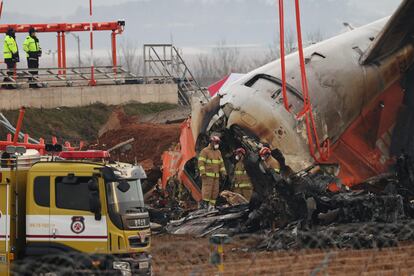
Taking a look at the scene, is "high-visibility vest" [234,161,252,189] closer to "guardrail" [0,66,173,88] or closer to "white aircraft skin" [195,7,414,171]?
"white aircraft skin" [195,7,414,171]

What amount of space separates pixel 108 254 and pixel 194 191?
928 cm

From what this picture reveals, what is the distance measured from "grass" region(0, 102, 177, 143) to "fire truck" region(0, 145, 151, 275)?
1735 centimetres

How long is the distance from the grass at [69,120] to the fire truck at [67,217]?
17.4 metres

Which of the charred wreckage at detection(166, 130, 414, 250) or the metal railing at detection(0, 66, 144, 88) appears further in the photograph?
the metal railing at detection(0, 66, 144, 88)

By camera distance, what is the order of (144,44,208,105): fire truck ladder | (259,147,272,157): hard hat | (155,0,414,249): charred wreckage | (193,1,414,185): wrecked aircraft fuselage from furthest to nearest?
(144,44,208,105): fire truck ladder, (193,1,414,185): wrecked aircraft fuselage, (259,147,272,157): hard hat, (155,0,414,249): charred wreckage

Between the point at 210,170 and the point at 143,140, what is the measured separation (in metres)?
9.65

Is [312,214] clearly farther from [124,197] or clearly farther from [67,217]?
[67,217]

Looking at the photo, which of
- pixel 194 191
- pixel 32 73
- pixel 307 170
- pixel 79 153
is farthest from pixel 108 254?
pixel 32 73

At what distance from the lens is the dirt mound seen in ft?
96.9

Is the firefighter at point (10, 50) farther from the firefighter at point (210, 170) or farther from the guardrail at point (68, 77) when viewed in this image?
the firefighter at point (210, 170)

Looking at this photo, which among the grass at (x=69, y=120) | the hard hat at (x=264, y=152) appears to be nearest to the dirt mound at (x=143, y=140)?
the grass at (x=69, y=120)

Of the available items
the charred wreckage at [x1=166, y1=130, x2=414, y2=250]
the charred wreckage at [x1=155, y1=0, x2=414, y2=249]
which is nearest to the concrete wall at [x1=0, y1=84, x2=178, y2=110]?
the charred wreckage at [x1=155, y1=0, x2=414, y2=249]

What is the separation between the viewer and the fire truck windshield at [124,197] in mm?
13828

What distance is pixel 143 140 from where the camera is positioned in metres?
30.7
